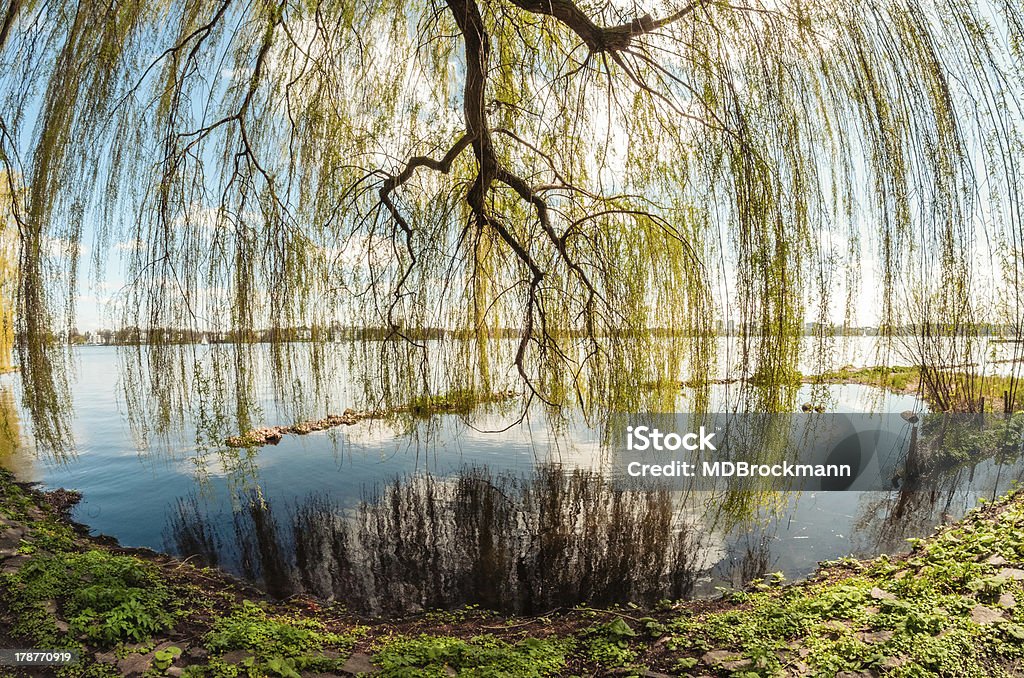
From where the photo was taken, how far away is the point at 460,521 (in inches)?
158

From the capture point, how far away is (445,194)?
9.04ft

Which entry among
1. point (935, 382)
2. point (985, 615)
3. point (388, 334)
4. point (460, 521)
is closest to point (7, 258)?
point (388, 334)

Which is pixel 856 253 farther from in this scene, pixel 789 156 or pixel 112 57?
pixel 112 57

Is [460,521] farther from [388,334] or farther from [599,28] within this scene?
[599,28]

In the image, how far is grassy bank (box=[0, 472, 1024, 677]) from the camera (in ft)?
6.01

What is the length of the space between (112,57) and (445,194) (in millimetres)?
1362

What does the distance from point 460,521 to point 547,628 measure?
5.15 feet

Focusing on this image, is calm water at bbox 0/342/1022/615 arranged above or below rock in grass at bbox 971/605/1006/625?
below

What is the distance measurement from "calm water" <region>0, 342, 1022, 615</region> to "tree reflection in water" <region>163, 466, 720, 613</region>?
0.04ft

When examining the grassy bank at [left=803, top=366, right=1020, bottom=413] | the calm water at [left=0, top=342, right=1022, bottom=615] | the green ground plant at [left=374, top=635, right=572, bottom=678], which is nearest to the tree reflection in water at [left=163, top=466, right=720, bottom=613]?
the calm water at [left=0, top=342, right=1022, bottom=615]

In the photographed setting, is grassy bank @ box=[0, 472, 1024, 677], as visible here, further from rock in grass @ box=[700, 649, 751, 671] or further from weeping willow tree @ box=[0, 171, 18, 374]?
weeping willow tree @ box=[0, 171, 18, 374]

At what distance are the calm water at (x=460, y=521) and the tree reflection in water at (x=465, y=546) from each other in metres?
0.01

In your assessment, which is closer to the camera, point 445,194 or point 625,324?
point 625,324

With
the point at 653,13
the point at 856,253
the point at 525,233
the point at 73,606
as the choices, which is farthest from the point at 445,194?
the point at 73,606
